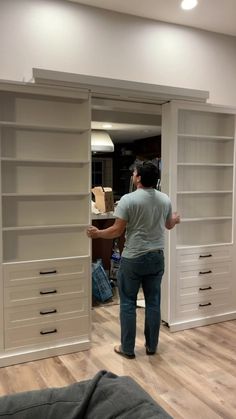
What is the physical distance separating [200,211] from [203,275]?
2.02ft

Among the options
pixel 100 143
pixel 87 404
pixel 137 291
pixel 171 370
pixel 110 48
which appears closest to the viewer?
pixel 87 404

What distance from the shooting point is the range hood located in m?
5.54

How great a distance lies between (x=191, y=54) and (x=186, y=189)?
1.28 m

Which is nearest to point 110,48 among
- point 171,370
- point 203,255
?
point 203,255

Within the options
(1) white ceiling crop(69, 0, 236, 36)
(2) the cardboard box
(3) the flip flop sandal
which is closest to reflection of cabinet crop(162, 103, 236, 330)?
(3) the flip flop sandal

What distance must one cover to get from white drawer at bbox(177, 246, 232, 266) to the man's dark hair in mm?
917

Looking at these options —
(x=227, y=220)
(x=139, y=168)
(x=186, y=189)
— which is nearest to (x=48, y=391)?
(x=139, y=168)

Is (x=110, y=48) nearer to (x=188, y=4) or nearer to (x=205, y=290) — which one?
(x=188, y=4)

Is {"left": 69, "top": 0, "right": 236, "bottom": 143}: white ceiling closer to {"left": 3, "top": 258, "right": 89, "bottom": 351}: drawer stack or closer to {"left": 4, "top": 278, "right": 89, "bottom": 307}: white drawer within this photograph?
{"left": 3, "top": 258, "right": 89, "bottom": 351}: drawer stack

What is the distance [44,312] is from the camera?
3.07 metres

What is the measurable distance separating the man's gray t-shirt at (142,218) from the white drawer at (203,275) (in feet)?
2.58

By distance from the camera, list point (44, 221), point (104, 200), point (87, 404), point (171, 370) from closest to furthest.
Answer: point (87, 404), point (171, 370), point (44, 221), point (104, 200)

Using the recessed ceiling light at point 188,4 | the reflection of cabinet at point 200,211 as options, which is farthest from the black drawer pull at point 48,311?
the recessed ceiling light at point 188,4

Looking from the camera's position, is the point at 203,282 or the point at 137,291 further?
the point at 203,282
